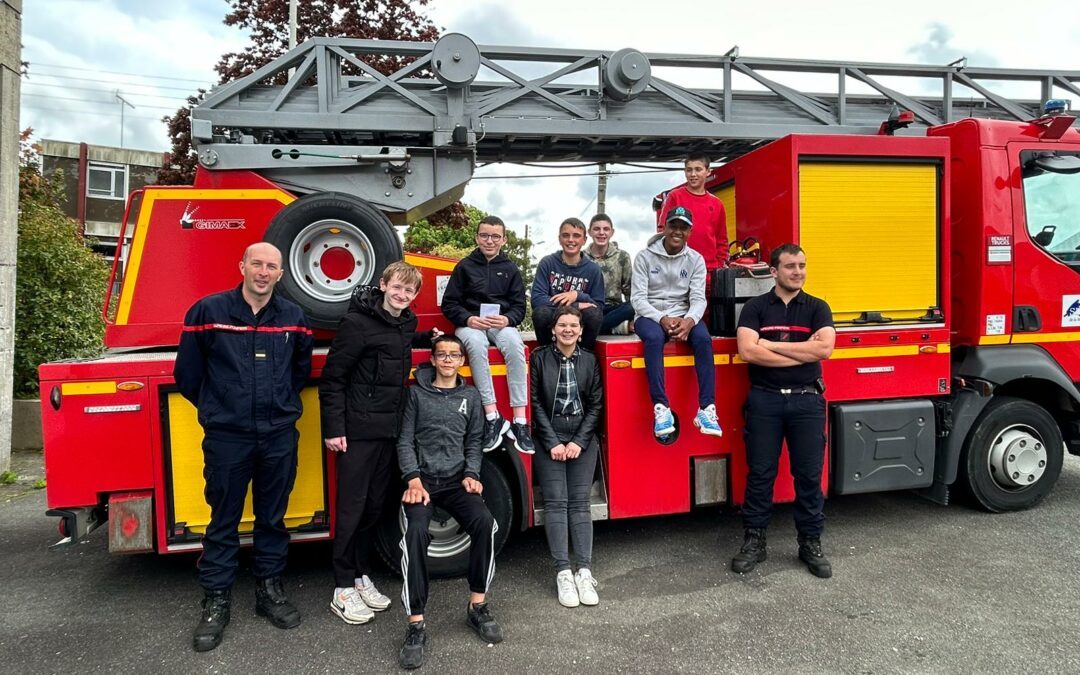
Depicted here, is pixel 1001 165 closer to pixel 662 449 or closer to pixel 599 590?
pixel 662 449

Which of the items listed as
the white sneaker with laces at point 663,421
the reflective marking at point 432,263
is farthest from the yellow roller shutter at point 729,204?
the reflective marking at point 432,263

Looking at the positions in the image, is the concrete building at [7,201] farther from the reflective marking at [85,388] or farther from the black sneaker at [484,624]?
the black sneaker at [484,624]

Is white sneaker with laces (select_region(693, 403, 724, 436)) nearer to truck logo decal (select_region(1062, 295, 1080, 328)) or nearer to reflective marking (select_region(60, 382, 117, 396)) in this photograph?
truck logo decal (select_region(1062, 295, 1080, 328))

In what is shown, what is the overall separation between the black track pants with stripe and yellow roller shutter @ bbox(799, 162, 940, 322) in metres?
2.76

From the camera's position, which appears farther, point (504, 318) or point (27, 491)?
point (27, 491)

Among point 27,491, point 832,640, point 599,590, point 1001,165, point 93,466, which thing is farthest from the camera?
point 27,491

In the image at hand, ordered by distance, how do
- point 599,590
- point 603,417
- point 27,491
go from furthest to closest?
1. point 27,491
2. point 603,417
3. point 599,590

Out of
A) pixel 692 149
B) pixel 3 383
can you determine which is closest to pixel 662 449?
pixel 692 149

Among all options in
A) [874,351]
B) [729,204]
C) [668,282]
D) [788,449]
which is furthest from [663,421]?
[729,204]

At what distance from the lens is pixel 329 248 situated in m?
4.32

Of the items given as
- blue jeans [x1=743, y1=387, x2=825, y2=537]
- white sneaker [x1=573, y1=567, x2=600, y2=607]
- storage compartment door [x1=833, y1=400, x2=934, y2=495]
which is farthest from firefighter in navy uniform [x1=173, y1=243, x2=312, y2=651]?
storage compartment door [x1=833, y1=400, x2=934, y2=495]

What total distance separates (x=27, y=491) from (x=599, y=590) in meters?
5.82

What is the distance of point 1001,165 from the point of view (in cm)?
466

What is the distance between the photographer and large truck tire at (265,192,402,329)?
4.15m
